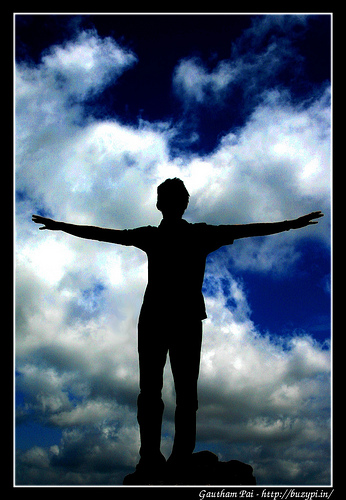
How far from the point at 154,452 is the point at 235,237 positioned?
355 cm

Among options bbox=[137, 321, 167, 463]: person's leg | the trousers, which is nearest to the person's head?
the trousers

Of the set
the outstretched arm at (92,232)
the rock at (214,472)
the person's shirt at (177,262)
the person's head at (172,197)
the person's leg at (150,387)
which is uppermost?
the person's head at (172,197)

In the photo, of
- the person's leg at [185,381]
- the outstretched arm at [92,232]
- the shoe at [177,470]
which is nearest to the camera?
the shoe at [177,470]

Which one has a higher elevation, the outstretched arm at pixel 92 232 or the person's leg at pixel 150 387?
the outstretched arm at pixel 92 232

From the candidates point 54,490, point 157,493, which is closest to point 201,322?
point 157,493

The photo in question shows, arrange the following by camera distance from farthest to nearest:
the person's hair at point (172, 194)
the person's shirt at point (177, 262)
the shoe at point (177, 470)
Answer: the person's hair at point (172, 194), the person's shirt at point (177, 262), the shoe at point (177, 470)

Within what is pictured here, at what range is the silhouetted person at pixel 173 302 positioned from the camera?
7.25 m

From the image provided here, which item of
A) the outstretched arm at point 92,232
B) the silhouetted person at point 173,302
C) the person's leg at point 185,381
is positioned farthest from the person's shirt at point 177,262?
the person's leg at point 185,381

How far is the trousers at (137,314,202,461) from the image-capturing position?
23.7 ft

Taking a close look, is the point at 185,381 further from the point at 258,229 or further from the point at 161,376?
the point at 258,229

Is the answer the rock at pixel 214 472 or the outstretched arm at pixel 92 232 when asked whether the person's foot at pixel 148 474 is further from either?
the outstretched arm at pixel 92 232

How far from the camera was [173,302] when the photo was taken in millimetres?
7648

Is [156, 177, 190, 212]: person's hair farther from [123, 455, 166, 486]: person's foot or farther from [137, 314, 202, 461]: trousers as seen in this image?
[123, 455, 166, 486]: person's foot

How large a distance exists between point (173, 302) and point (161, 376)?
3.83 ft
